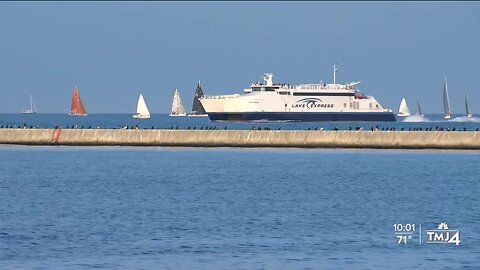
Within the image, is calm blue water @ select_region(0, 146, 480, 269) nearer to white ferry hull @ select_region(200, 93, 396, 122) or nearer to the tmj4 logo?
the tmj4 logo

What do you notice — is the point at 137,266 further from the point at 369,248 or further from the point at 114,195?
the point at 114,195

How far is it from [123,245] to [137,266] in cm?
333

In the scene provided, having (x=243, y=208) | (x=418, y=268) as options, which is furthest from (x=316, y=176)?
(x=418, y=268)

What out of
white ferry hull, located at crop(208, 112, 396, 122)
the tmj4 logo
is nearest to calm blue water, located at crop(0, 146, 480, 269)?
the tmj4 logo

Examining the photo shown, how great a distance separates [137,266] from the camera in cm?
2597

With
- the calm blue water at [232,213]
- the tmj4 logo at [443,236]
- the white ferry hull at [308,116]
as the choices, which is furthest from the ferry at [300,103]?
the tmj4 logo at [443,236]

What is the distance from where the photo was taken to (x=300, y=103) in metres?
160

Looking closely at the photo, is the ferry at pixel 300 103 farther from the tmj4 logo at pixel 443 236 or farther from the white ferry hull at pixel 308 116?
the tmj4 logo at pixel 443 236

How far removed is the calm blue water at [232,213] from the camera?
2720cm

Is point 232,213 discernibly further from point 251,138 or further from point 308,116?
point 308,116

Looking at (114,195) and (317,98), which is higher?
(317,98)

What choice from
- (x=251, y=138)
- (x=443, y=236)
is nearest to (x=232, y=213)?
(x=443, y=236)

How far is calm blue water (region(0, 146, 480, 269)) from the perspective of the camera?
27203 millimetres

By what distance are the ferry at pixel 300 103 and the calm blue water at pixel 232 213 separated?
89543mm
